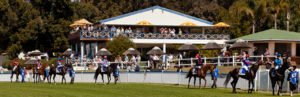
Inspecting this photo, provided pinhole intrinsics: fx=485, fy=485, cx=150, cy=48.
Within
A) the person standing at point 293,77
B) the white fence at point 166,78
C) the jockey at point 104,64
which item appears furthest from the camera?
the jockey at point 104,64

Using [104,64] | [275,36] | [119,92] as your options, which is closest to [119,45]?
[275,36]

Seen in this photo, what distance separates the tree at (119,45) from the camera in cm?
5003

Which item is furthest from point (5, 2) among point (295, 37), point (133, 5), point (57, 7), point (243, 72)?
point (243, 72)

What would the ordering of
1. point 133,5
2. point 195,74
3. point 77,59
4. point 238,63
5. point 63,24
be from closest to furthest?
point 195,74, point 238,63, point 77,59, point 63,24, point 133,5

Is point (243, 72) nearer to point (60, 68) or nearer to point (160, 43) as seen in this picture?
point (60, 68)

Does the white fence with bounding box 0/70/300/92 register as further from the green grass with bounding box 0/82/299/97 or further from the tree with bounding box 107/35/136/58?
the tree with bounding box 107/35/136/58

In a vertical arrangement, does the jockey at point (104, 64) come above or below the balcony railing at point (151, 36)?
below

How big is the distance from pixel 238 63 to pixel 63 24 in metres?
38.5

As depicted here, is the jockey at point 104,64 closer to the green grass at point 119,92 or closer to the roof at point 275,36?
the green grass at point 119,92

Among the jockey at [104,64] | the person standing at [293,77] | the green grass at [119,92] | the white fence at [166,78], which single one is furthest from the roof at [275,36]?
the person standing at [293,77]

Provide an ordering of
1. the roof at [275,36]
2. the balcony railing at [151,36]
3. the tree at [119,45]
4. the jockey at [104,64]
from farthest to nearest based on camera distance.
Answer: the balcony railing at [151,36], the tree at [119,45], the roof at [275,36], the jockey at [104,64]

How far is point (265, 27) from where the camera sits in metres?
72.9

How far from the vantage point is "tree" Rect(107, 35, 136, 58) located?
5003 centimetres

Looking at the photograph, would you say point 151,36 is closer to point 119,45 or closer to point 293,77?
point 119,45
